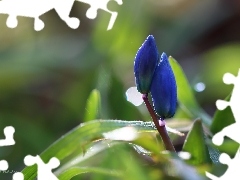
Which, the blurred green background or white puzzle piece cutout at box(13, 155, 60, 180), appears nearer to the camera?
white puzzle piece cutout at box(13, 155, 60, 180)

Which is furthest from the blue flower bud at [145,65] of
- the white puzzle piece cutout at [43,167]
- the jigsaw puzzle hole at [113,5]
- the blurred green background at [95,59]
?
the jigsaw puzzle hole at [113,5]

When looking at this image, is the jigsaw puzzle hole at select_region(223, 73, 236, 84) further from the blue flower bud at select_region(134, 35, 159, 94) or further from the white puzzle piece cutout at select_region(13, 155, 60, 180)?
the white puzzle piece cutout at select_region(13, 155, 60, 180)

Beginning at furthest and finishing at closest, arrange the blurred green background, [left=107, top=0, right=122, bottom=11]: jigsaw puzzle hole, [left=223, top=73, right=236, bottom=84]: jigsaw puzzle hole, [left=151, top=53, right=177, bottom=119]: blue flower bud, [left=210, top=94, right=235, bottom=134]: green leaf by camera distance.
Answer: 1. [left=107, top=0, right=122, bottom=11]: jigsaw puzzle hole
2. the blurred green background
3. [left=210, top=94, right=235, bottom=134]: green leaf
4. [left=223, top=73, right=236, bottom=84]: jigsaw puzzle hole
5. [left=151, top=53, right=177, bottom=119]: blue flower bud

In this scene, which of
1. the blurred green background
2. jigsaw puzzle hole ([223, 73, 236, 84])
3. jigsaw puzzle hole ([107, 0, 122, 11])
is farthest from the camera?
jigsaw puzzle hole ([107, 0, 122, 11])

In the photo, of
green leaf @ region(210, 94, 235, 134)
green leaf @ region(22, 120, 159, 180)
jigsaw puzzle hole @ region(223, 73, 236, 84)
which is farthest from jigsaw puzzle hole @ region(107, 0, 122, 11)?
green leaf @ region(22, 120, 159, 180)

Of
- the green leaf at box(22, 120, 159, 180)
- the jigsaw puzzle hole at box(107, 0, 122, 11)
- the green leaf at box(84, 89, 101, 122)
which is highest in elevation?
the jigsaw puzzle hole at box(107, 0, 122, 11)

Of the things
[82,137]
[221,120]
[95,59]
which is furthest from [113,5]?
[82,137]

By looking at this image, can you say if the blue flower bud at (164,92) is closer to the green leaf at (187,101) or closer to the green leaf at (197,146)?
the green leaf at (197,146)
